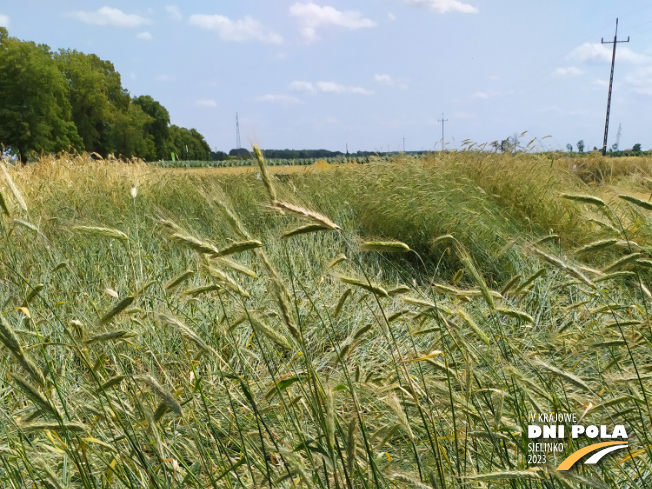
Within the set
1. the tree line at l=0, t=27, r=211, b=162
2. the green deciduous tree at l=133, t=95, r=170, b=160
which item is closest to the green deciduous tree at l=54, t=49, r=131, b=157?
the tree line at l=0, t=27, r=211, b=162

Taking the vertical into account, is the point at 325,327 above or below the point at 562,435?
above

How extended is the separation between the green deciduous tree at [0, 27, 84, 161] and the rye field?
25884 millimetres

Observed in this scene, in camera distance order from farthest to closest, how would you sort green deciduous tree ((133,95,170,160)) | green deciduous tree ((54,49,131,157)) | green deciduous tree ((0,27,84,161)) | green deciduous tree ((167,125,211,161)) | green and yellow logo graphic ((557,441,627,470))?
1. green deciduous tree ((167,125,211,161))
2. green deciduous tree ((133,95,170,160))
3. green deciduous tree ((54,49,131,157))
4. green deciduous tree ((0,27,84,161))
5. green and yellow logo graphic ((557,441,627,470))

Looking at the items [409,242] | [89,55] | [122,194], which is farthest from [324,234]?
[89,55]

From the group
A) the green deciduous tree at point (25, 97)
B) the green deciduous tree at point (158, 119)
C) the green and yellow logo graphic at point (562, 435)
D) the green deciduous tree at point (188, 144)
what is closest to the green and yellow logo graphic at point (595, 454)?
Result: the green and yellow logo graphic at point (562, 435)

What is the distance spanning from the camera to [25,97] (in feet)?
102

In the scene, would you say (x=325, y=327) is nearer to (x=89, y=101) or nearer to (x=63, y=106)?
(x=63, y=106)

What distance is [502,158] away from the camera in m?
6.52

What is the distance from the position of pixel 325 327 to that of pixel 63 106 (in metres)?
40.1

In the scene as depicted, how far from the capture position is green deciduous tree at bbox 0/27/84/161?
30.0 metres

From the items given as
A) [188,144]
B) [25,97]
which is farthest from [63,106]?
[188,144]

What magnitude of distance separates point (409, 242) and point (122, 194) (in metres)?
4.12

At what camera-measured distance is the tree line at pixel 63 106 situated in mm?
30562

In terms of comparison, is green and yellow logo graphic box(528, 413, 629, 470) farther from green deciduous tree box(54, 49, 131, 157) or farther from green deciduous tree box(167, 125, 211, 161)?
green deciduous tree box(167, 125, 211, 161)
